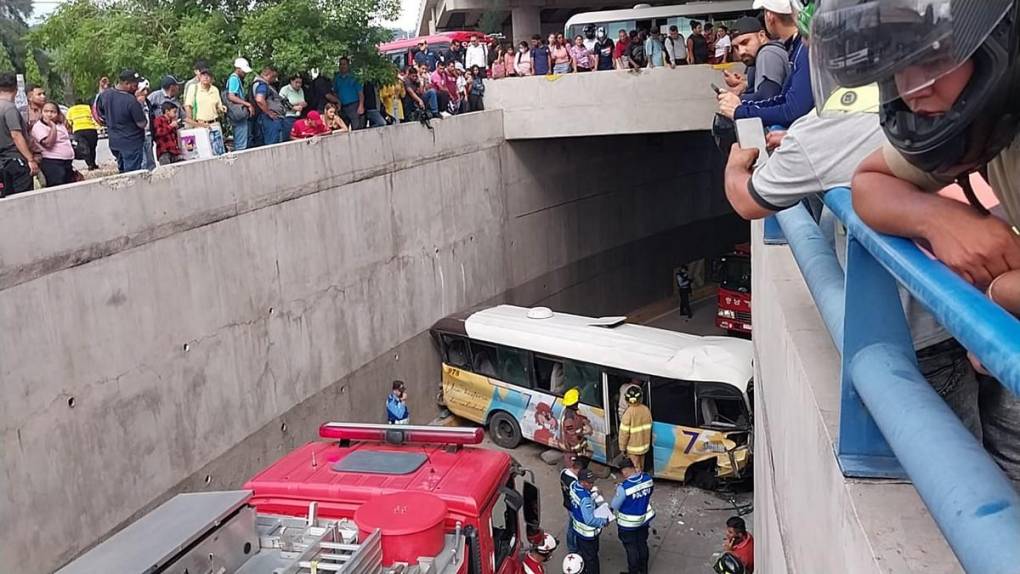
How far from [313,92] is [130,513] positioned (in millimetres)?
7067

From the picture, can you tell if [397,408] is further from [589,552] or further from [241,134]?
[241,134]

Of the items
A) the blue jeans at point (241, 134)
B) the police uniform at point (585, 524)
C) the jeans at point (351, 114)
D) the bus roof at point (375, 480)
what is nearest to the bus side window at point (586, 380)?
the police uniform at point (585, 524)

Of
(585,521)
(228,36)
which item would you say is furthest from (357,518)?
(228,36)

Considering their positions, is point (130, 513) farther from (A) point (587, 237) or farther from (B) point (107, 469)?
(A) point (587, 237)

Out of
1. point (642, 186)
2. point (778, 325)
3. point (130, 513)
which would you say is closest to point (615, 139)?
point (642, 186)

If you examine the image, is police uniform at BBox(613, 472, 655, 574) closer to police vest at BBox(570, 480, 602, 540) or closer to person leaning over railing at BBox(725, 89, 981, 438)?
police vest at BBox(570, 480, 602, 540)

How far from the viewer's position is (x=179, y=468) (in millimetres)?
9742

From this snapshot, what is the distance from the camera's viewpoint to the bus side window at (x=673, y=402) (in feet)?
36.9

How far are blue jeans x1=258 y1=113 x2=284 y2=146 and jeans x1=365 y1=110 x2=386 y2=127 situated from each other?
2093 millimetres

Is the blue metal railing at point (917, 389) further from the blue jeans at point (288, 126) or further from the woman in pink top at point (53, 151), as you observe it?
the blue jeans at point (288, 126)

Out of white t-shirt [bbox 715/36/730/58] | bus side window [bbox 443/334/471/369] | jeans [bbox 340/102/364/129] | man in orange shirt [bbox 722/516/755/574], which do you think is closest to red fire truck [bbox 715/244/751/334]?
white t-shirt [bbox 715/36/730/58]

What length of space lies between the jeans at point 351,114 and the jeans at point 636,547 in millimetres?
7829

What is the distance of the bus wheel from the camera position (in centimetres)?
1325

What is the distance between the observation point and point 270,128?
40.4 feet
